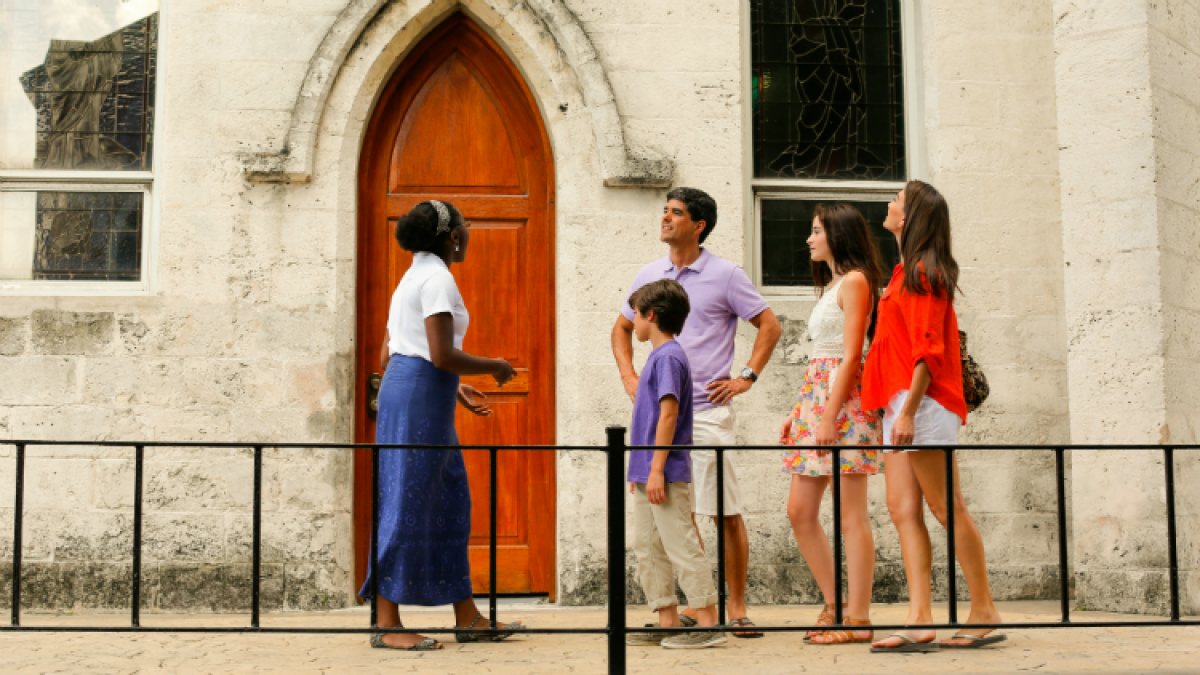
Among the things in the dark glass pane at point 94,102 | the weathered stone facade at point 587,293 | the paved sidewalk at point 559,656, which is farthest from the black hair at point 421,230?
the dark glass pane at point 94,102

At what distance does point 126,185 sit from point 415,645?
3.32 m

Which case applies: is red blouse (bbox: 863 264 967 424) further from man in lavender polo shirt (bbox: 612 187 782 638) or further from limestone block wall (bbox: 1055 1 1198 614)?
limestone block wall (bbox: 1055 1 1198 614)

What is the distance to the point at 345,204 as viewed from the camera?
604 centimetres

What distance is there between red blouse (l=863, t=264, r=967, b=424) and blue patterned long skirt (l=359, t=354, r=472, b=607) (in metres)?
1.74

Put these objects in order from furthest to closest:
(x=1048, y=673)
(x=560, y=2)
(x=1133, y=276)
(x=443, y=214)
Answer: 1. (x=560, y=2)
2. (x=1133, y=276)
3. (x=443, y=214)
4. (x=1048, y=673)

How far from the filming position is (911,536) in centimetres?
432

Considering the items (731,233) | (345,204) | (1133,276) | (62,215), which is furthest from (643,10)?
(62,215)

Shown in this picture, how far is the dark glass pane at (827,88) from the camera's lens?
21.4 feet

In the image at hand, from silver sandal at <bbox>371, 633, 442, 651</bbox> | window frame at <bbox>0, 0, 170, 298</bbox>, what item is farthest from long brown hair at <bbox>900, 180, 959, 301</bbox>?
window frame at <bbox>0, 0, 170, 298</bbox>

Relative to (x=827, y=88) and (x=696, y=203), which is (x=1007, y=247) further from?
(x=696, y=203)

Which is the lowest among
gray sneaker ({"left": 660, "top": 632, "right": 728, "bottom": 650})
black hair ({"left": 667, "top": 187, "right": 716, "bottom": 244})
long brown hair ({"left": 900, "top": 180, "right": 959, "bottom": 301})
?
gray sneaker ({"left": 660, "top": 632, "right": 728, "bottom": 650})

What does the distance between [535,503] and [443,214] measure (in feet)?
7.34

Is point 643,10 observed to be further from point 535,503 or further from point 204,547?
point 204,547

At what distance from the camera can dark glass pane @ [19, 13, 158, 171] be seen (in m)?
6.18
